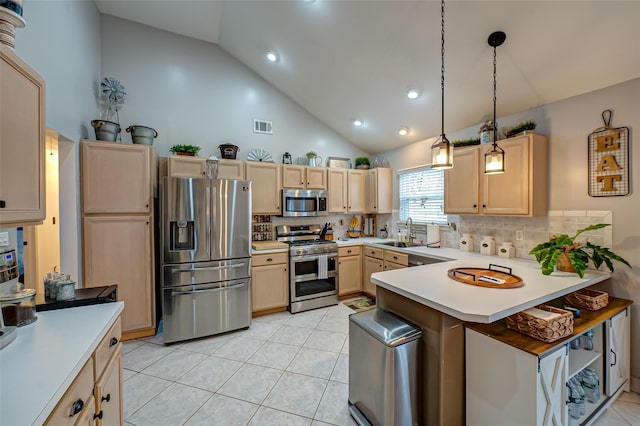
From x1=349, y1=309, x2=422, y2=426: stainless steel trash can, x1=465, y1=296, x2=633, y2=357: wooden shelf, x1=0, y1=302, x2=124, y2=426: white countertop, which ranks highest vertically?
x1=0, y1=302, x2=124, y2=426: white countertop

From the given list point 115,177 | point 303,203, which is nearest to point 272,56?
point 303,203

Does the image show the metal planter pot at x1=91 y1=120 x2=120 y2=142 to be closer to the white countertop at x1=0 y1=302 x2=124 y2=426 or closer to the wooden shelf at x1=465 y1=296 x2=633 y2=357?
the white countertop at x1=0 y1=302 x2=124 y2=426

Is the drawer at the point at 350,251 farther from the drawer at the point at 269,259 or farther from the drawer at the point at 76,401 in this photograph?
the drawer at the point at 76,401

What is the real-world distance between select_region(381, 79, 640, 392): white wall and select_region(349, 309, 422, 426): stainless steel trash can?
6.90ft

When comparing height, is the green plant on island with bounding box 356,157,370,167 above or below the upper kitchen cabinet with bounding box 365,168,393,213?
above

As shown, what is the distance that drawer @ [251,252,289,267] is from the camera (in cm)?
339

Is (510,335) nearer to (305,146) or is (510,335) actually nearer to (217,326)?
(217,326)

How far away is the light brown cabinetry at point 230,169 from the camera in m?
3.47

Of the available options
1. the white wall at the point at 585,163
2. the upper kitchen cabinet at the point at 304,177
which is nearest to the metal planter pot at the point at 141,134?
the upper kitchen cabinet at the point at 304,177

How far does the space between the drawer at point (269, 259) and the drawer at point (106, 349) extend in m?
1.92

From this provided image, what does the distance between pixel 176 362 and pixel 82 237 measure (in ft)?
5.38

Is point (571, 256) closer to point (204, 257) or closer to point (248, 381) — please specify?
point (248, 381)

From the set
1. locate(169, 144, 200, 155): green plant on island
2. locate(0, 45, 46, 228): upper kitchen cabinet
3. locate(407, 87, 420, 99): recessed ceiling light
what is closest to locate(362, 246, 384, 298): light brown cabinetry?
locate(407, 87, 420, 99): recessed ceiling light

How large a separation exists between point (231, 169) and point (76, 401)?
9.59ft
